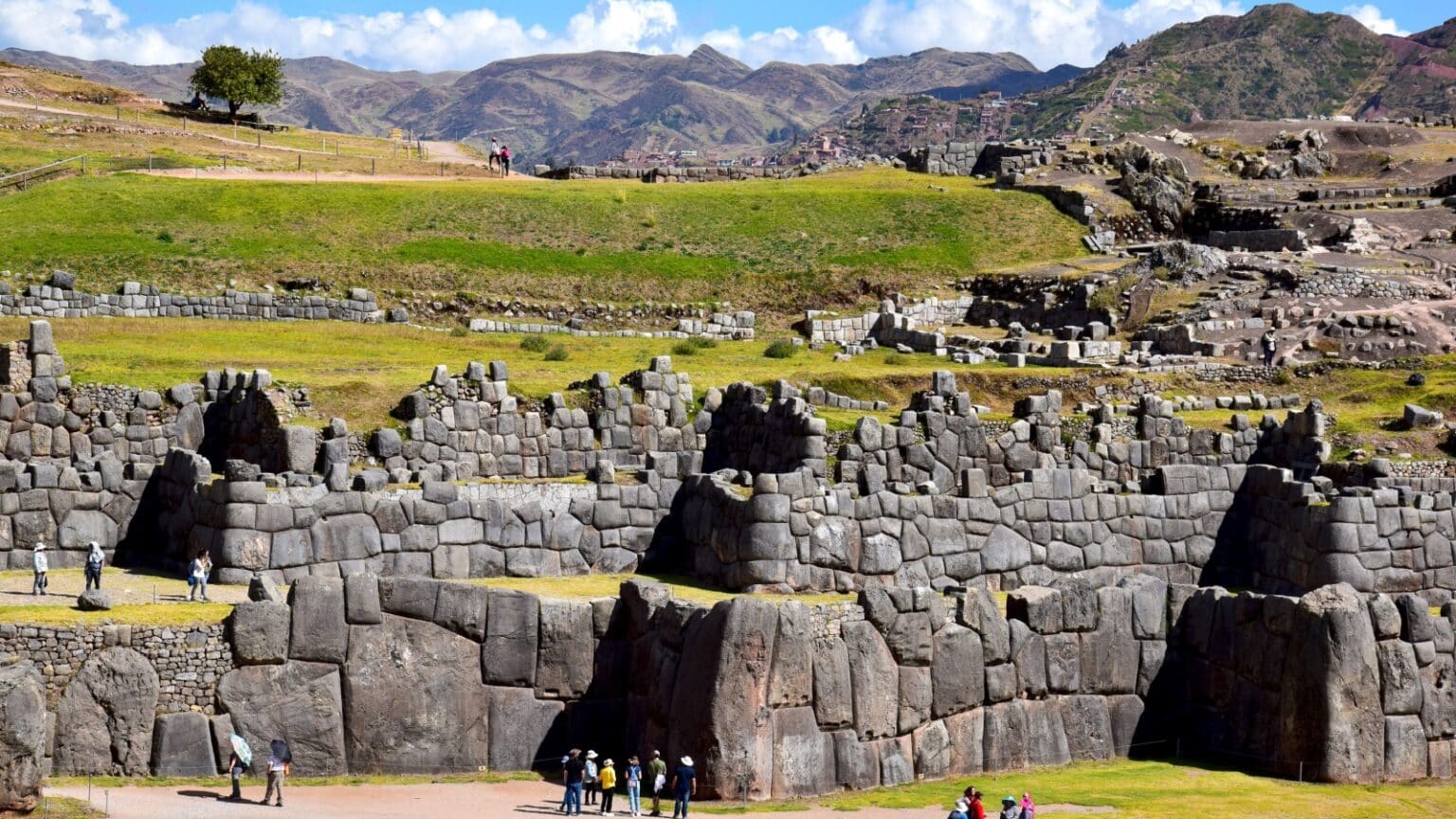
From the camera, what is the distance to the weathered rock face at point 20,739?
25750 millimetres

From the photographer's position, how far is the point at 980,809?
27969 millimetres

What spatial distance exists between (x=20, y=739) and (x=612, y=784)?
7388 millimetres

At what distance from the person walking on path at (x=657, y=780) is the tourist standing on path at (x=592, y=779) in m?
0.75

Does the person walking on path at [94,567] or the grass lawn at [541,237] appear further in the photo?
the grass lawn at [541,237]

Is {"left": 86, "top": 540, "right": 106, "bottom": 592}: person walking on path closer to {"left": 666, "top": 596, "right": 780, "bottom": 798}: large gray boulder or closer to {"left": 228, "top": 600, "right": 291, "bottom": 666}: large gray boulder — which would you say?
{"left": 228, "top": 600, "right": 291, "bottom": 666}: large gray boulder

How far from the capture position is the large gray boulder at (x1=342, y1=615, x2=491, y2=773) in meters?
30.5

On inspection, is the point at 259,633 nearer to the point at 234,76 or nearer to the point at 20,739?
the point at 20,739

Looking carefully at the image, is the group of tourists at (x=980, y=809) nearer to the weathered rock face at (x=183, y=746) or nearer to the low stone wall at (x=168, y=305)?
the weathered rock face at (x=183, y=746)

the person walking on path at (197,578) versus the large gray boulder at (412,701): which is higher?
the person walking on path at (197,578)

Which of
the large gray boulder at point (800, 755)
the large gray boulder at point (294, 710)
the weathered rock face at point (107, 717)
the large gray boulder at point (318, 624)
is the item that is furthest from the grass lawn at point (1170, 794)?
the weathered rock face at point (107, 717)

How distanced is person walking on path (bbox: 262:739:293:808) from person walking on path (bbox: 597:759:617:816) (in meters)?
3.99

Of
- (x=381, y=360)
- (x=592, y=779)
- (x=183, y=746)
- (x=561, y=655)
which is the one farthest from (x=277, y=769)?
(x=381, y=360)

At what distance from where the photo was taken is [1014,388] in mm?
53062

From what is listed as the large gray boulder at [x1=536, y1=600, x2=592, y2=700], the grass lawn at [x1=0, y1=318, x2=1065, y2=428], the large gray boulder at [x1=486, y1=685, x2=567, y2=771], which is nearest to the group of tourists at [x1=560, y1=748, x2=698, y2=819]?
the large gray boulder at [x1=486, y1=685, x2=567, y2=771]
